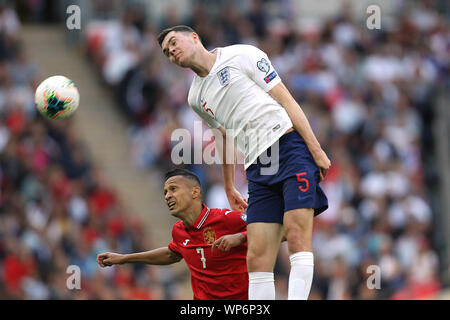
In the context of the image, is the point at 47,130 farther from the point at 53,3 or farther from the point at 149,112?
the point at 53,3

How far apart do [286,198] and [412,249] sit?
370 inches

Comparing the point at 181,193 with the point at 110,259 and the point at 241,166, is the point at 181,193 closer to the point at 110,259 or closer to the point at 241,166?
the point at 110,259

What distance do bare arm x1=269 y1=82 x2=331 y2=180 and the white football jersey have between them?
0.05 m

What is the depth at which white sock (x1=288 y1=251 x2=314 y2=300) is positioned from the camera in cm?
616

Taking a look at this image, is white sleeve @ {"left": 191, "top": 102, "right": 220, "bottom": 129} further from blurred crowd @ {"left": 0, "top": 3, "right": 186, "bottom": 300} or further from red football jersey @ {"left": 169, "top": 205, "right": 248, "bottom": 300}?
blurred crowd @ {"left": 0, "top": 3, "right": 186, "bottom": 300}

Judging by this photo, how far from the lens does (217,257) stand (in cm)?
705

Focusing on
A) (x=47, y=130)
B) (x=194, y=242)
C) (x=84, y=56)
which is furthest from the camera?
(x=84, y=56)

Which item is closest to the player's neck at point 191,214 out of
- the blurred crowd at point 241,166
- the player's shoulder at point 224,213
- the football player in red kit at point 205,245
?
the football player in red kit at point 205,245

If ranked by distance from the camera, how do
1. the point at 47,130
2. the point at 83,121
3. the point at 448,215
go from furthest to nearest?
the point at 83,121, the point at 448,215, the point at 47,130

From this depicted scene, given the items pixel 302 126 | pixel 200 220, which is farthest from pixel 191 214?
pixel 302 126

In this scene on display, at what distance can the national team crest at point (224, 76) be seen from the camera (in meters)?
6.63

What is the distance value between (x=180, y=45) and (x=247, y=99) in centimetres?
72
